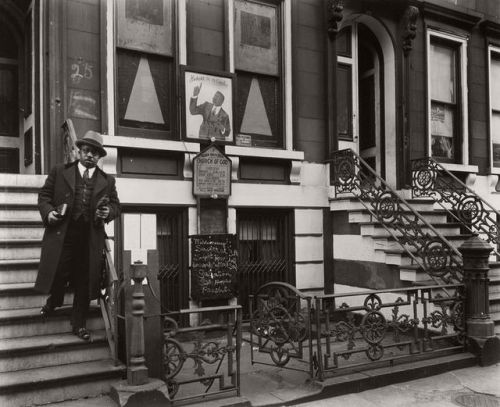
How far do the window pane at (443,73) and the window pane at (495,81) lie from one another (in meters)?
1.37

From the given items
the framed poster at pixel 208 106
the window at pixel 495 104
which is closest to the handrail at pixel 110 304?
the framed poster at pixel 208 106

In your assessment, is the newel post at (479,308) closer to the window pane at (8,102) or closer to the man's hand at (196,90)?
the man's hand at (196,90)

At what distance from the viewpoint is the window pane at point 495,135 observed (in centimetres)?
1145

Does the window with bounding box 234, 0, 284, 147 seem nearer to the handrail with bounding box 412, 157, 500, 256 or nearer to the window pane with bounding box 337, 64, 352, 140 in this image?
the window pane with bounding box 337, 64, 352, 140

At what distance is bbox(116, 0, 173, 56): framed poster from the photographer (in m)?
7.35

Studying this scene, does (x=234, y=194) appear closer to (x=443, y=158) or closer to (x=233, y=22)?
(x=233, y=22)

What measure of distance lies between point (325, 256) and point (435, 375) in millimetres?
3206

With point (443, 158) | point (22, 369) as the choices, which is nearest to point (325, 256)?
point (443, 158)

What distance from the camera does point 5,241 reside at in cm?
561

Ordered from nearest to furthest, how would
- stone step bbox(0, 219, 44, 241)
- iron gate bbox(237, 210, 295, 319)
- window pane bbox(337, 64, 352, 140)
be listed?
stone step bbox(0, 219, 44, 241) → iron gate bbox(237, 210, 295, 319) → window pane bbox(337, 64, 352, 140)

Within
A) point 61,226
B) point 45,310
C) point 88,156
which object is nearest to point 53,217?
point 61,226

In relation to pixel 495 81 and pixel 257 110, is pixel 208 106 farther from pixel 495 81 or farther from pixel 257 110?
pixel 495 81

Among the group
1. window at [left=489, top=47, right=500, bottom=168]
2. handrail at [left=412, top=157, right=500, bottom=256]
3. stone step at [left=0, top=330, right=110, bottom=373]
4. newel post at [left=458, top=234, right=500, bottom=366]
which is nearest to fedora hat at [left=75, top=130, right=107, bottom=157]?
stone step at [left=0, top=330, right=110, bottom=373]

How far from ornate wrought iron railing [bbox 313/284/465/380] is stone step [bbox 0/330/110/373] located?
2.32 metres
